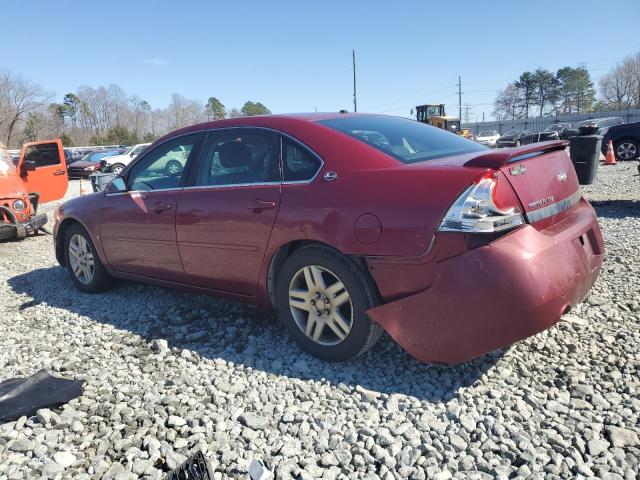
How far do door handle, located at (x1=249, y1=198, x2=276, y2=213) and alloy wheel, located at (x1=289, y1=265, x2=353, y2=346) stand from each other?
1.59 ft

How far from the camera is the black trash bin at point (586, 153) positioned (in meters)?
8.84

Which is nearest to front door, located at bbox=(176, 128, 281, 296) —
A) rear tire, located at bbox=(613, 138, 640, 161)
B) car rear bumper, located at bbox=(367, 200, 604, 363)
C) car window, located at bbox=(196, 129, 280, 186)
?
car window, located at bbox=(196, 129, 280, 186)

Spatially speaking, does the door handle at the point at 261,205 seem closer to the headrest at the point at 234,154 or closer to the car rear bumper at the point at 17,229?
the headrest at the point at 234,154

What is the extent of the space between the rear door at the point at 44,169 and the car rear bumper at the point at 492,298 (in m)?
8.21

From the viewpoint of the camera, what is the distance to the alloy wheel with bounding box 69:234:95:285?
5145 millimetres

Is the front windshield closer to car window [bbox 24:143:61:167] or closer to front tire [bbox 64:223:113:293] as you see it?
car window [bbox 24:143:61:167]

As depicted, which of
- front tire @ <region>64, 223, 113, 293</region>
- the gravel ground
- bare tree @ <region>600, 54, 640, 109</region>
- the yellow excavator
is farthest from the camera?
bare tree @ <region>600, 54, 640, 109</region>

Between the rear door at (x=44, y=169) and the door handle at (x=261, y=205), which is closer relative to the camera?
the door handle at (x=261, y=205)

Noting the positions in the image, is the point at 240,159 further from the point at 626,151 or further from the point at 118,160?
the point at 118,160

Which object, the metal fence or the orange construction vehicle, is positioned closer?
the orange construction vehicle

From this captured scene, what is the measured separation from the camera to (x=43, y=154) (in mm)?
9336

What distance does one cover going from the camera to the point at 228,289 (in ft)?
12.4

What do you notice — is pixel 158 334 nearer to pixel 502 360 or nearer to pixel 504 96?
pixel 502 360

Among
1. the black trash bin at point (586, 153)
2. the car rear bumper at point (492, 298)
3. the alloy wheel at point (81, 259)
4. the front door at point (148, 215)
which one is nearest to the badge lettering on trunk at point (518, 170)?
the car rear bumper at point (492, 298)
